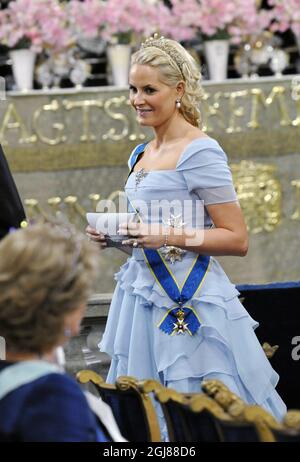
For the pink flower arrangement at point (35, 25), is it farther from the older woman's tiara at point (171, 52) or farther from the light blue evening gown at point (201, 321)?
the light blue evening gown at point (201, 321)

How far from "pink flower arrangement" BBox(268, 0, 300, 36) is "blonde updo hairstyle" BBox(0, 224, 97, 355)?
575 centimetres

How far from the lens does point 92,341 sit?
4.64 meters

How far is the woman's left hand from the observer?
11.0 feet

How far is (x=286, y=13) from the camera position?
7.62 metres

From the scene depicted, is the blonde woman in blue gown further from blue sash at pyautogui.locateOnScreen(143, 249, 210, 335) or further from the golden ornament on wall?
the golden ornament on wall

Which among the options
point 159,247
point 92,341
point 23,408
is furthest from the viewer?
point 92,341

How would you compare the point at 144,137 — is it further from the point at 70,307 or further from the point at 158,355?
the point at 70,307

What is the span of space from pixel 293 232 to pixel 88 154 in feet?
5.19

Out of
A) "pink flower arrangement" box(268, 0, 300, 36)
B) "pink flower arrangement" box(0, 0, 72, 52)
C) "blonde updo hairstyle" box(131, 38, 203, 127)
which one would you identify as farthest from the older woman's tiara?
"pink flower arrangement" box(268, 0, 300, 36)

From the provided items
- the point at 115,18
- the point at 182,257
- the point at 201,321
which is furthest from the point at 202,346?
the point at 115,18

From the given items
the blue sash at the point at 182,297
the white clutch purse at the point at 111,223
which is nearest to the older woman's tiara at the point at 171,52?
the white clutch purse at the point at 111,223

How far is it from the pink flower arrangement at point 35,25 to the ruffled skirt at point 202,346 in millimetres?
3959

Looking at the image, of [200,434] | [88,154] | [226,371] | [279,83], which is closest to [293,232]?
[279,83]

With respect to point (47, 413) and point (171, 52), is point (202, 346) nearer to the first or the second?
point (171, 52)
